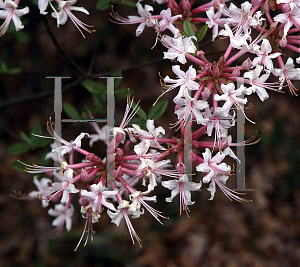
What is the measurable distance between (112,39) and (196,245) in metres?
2.75

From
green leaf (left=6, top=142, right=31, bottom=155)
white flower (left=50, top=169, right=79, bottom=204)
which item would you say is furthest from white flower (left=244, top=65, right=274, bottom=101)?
green leaf (left=6, top=142, right=31, bottom=155)

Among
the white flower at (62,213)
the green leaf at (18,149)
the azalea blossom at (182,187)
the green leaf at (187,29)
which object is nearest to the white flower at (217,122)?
the azalea blossom at (182,187)

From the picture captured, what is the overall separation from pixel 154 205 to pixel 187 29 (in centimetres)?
214

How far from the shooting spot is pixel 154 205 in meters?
3.21

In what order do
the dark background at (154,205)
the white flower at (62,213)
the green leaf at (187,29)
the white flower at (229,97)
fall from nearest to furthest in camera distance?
1. the white flower at (229,97)
2. the green leaf at (187,29)
3. the white flower at (62,213)
4. the dark background at (154,205)

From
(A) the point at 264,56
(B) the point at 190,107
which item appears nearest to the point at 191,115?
(B) the point at 190,107

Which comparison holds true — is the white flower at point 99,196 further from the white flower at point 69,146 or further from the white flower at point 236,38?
the white flower at point 236,38

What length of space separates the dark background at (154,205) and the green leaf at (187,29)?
188 centimetres

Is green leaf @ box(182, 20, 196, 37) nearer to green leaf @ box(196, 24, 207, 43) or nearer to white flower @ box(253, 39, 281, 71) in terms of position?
green leaf @ box(196, 24, 207, 43)

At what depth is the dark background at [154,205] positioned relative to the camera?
319cm

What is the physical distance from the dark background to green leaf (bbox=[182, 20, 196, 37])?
188 centimetres

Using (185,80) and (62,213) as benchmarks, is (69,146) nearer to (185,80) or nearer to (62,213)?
(185,80)

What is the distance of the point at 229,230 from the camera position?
138 inches

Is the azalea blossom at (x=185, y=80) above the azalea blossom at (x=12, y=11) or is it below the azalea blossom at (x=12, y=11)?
below
